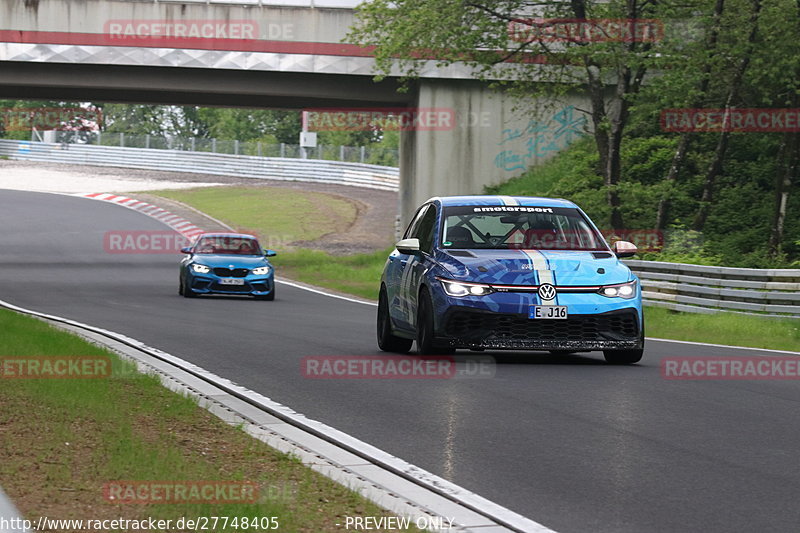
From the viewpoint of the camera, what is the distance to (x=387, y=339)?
15148 mm

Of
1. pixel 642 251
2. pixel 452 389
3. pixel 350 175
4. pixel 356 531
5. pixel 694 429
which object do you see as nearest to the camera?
pixel 356 531

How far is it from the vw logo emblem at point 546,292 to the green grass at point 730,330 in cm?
581

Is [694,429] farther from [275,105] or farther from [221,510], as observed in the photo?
[275,105]

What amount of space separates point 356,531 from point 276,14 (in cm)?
3502

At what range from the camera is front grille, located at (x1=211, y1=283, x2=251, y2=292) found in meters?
26.9

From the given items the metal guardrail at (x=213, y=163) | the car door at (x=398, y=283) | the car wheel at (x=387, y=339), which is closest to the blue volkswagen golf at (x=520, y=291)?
the car door at (x=398, y=283)

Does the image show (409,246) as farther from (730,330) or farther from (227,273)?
(227,273)

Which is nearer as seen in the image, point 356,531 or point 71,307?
point 356,531

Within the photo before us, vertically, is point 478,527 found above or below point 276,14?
below

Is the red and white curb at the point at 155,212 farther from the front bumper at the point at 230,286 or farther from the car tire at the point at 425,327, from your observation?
the car tire at the point at 425,327

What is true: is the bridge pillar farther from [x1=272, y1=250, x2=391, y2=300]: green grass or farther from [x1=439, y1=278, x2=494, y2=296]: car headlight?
[x1=439, y1=278, x2=494, y2=296]: car headlight

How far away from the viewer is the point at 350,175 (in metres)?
77.6

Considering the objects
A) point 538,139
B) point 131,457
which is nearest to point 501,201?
point 131,457

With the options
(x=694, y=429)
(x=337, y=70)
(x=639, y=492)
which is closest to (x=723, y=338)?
(x=694, y=429)
